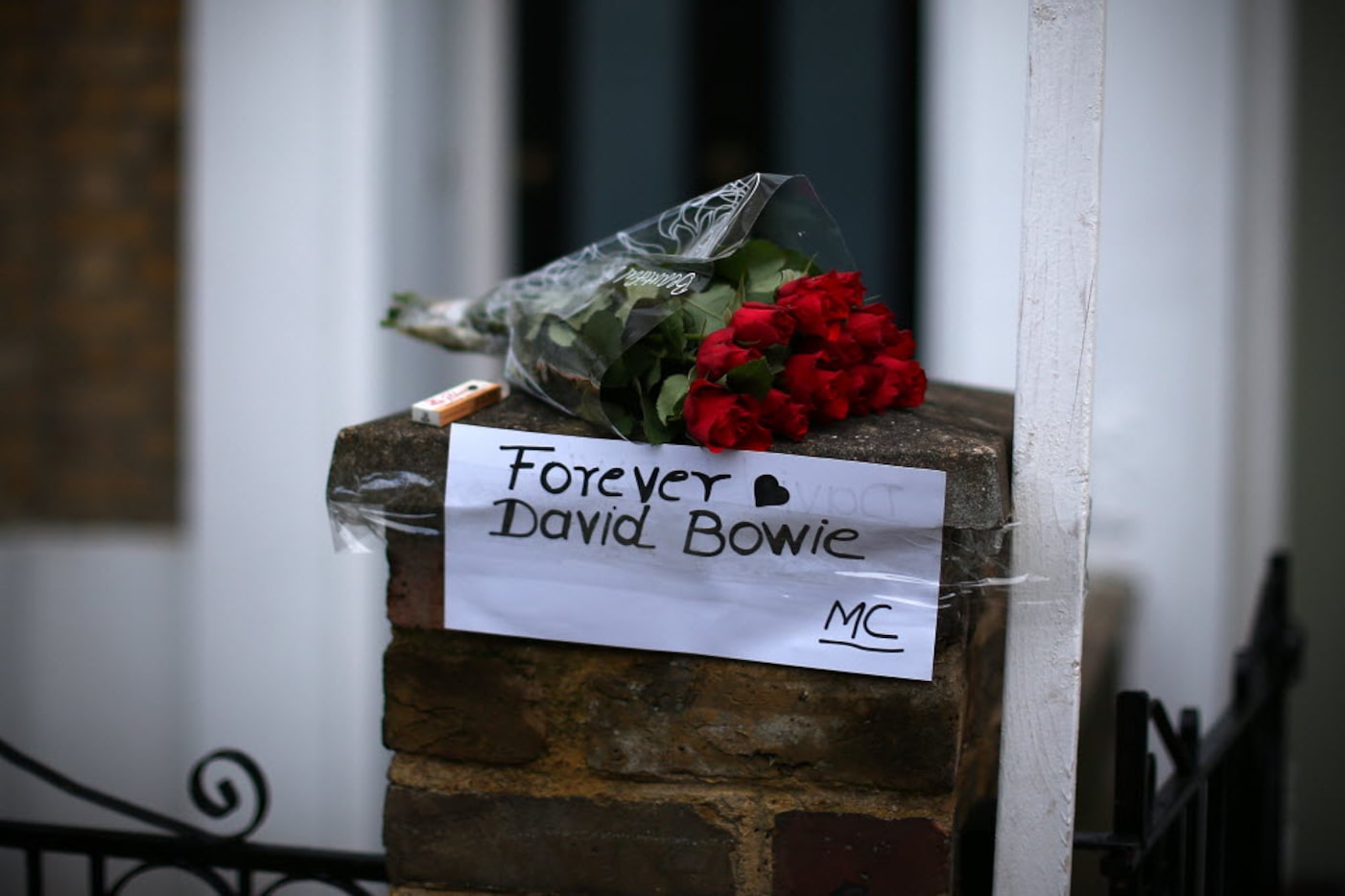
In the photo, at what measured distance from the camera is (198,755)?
3.07 m

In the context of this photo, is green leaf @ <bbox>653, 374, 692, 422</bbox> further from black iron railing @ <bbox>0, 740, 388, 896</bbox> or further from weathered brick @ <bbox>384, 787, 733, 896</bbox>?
black iron railing @ <bbox>0, 740, 388, 896</bbox>

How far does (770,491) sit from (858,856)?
341 mm

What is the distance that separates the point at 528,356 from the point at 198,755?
2.36m

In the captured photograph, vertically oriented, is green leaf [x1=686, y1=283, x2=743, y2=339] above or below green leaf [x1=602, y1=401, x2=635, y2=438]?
above

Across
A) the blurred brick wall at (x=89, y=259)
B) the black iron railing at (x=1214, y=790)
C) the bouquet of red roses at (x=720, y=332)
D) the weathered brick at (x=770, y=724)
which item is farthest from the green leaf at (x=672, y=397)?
the blurred brick wall at (x=89, y=259)

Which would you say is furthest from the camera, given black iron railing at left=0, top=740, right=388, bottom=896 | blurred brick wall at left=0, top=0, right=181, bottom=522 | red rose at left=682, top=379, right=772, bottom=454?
blurred brick wall at left=0, top=0, right=181, bottom=522

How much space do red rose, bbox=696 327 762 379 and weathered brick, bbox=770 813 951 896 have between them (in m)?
0.41

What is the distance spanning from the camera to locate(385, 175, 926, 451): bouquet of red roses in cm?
103

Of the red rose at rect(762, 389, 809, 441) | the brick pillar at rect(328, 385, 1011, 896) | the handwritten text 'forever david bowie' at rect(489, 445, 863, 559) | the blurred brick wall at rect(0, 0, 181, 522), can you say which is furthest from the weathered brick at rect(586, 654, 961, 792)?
the blurred brick wall at rect(0, 0, 181, 522)

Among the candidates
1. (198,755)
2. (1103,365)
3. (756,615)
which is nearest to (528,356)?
(756,615)

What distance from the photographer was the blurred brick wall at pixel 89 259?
3.32 m

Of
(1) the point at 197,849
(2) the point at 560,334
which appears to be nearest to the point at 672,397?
(2) the point at 560,334

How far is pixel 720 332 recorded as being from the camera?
3.41ft

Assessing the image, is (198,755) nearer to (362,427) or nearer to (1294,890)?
(362,427)
